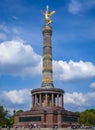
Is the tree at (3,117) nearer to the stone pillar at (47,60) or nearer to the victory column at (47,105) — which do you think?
the victory column at (47,105)

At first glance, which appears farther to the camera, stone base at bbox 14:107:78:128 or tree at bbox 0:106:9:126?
tree at bbox 0:106:9:126

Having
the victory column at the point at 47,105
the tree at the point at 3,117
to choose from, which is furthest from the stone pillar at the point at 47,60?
the tree at the point at 3,117

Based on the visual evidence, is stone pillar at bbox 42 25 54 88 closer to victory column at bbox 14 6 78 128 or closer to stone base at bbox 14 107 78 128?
victory column at bbox 14 6 78 128

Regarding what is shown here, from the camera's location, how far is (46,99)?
61656 millimetres

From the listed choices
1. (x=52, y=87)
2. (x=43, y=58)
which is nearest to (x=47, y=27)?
(x=43, y=58)

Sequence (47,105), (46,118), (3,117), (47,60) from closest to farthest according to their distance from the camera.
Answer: (46,118)
(47,105)
(47,60)
(3,117)

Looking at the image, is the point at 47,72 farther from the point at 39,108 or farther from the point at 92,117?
the point at 92,117

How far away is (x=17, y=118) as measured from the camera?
202 ft

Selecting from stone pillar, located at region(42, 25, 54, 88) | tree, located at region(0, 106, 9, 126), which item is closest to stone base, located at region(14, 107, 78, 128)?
stone pillar, located at region(42, 25, 54, 88)

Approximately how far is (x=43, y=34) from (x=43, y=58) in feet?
16.9

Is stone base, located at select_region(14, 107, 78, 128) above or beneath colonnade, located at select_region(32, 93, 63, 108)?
beneath

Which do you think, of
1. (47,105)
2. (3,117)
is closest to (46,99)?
(47,105)

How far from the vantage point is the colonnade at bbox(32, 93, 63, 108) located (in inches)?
2436

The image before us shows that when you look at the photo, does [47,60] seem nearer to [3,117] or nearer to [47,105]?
[47,105]
